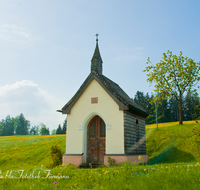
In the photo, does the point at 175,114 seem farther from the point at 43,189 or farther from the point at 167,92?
the point at 43,189

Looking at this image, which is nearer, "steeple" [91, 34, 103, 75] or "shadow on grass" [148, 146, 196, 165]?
"steeple" [91, 34, 103, 75]


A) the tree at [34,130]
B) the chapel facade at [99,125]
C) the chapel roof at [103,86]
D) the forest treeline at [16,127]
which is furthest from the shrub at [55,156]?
the tree at [34,130]

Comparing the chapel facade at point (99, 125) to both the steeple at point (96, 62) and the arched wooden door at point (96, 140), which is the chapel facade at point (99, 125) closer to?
the arched wooden door at point (96, 140)

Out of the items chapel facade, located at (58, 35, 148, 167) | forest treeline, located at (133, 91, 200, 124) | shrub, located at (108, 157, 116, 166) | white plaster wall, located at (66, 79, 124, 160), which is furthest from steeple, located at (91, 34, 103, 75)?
forest treeline, located at (133, 91, 200, 124)

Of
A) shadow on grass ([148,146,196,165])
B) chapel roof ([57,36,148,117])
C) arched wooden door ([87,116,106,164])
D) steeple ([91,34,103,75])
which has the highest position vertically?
steeple ([91,34,103,75])

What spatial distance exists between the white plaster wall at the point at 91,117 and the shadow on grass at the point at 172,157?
20.4 ft

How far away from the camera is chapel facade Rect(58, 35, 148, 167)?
1362 cm

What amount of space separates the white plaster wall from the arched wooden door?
0.45 metres

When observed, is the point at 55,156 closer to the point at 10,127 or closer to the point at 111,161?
the point at 111,161

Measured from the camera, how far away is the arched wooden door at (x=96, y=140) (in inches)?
584

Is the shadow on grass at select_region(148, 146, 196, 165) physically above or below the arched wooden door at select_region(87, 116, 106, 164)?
below

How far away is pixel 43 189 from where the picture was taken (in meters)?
7.47

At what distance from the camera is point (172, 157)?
63.0ft

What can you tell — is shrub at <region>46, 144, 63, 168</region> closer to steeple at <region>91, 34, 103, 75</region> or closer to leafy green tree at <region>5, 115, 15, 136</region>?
steeple at <region>91, 34, 103, 75</region>
